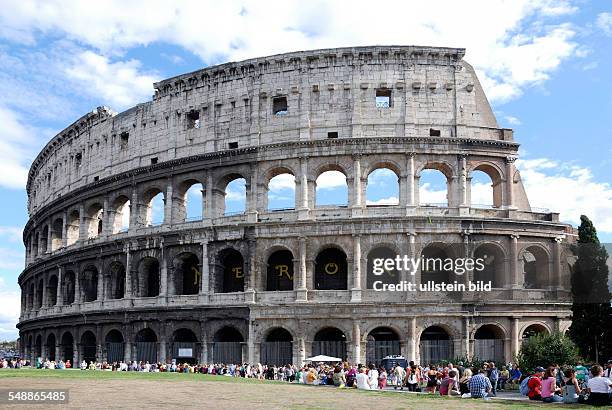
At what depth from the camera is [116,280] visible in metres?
43.6

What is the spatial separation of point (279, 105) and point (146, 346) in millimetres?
15529

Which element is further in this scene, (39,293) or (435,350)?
(39,293)

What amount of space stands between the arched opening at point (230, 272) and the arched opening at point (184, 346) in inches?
126

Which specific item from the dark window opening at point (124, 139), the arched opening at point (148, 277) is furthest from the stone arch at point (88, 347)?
the dark window opening at point (124, 139)

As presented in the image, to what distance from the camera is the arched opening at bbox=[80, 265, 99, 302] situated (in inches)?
1780

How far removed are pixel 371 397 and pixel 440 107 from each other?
20.8 m

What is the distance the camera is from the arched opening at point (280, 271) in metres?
38.0

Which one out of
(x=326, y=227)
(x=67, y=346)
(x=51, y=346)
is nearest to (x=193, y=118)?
(x=326, y=227)

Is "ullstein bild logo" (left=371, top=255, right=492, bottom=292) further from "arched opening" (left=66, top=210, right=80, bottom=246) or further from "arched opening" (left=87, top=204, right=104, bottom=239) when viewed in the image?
"arched opening" (left=66, top=210, right=80, bottom=246)

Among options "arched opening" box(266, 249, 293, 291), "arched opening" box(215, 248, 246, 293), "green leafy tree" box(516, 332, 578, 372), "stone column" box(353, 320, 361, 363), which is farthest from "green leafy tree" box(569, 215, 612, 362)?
"arched opening" box(215, 248, 246, 293)

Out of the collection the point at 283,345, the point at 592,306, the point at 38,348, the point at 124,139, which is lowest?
the point at 38,348

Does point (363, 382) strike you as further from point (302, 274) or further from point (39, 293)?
point (39, 293)

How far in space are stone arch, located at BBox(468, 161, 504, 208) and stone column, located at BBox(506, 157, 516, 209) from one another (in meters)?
0.32

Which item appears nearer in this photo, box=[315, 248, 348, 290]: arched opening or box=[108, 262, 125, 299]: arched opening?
box=[315, 248, 348, 290]: arched opening
